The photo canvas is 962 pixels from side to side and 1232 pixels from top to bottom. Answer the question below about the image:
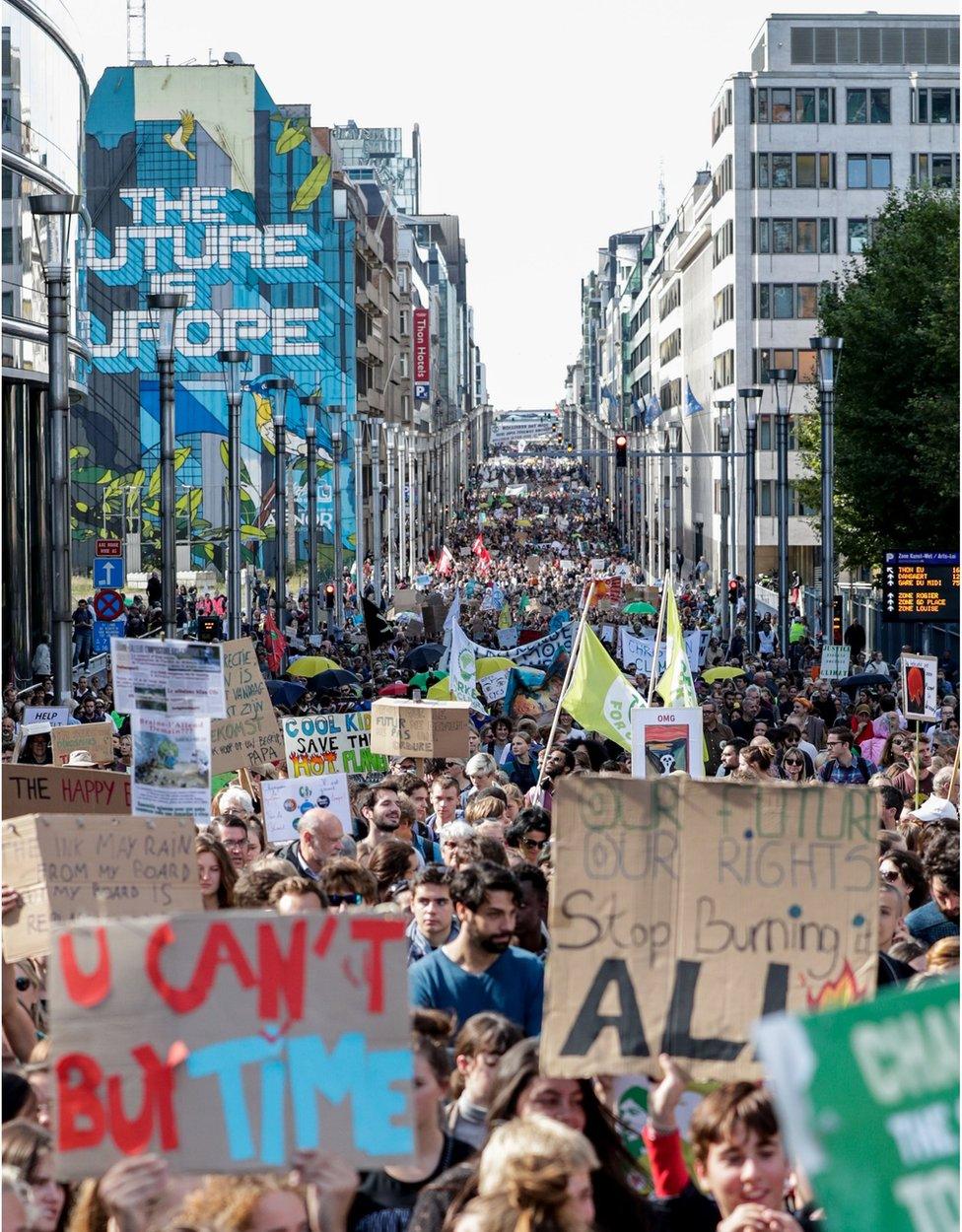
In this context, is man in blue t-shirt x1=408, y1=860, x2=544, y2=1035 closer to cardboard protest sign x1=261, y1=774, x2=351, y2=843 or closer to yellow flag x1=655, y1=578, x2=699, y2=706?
cardboard protest sign x1=261, y1=774, x2=351, y2=843

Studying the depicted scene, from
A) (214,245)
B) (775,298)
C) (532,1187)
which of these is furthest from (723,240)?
(532,1187)

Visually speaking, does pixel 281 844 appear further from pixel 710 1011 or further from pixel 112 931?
pixel 112 931

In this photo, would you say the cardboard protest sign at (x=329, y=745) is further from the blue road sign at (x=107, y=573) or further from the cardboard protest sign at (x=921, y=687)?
Answer: the blue road sign at (x=107, y=573)

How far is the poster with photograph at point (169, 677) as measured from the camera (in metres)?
12.6

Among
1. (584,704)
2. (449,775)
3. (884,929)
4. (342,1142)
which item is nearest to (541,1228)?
(342,1142)

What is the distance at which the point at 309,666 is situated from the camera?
33.6 meters

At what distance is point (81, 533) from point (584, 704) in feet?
232

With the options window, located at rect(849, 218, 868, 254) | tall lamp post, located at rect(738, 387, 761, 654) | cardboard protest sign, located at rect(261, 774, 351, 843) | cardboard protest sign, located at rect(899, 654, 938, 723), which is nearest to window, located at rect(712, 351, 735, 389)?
window, located at rect(849, 218, 868, 254)

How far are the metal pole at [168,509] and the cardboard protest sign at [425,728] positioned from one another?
1347 cm

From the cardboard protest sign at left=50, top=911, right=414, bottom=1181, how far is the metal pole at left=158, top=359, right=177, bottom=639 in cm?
2488

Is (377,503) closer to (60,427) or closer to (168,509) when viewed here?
(168,509)

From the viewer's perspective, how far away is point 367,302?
107m

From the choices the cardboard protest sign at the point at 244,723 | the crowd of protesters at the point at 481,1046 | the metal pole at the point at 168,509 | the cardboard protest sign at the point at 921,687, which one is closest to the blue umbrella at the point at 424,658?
the metal pole at the point at 168,509

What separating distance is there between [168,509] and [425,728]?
52.6ft
